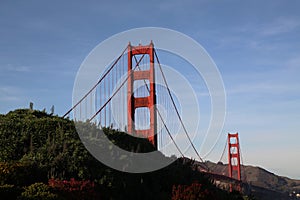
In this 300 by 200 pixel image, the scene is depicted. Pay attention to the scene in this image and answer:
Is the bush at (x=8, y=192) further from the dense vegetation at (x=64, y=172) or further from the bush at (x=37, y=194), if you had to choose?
the bush at (x=37, y=194)

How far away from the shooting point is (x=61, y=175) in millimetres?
13484

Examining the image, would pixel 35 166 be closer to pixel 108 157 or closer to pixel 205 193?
pixel 108 157

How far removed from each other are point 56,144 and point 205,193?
217 inches

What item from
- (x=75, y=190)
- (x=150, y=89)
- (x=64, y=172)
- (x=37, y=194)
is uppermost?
(x=150, y=89)

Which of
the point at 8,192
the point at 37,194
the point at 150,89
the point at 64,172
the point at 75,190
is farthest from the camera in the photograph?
the point at 150,89

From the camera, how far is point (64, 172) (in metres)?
13.6

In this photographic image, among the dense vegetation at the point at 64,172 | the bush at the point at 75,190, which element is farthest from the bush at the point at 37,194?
the bush at the point at 75,190

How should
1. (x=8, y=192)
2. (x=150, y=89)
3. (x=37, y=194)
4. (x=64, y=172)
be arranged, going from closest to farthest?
(x=37, y=194), (x=8, y=192), (x=64, y=172), (x=150, y=89)

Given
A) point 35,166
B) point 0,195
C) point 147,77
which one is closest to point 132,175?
point 35,166

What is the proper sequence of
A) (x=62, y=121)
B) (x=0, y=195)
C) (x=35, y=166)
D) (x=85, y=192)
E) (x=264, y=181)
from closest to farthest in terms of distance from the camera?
1. (x=0, y=195)
2. (x=85, y=192)
3. (x=35, y=166)
4. (x=62, y=121)
5. (x=264, y=181)

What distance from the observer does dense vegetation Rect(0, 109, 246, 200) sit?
11484 millimetres

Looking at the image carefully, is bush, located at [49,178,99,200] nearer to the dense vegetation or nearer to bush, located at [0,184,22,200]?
the dense vegetation

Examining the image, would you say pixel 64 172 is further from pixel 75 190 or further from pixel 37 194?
pixel 37 194

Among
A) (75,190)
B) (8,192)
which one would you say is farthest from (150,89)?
(8,192)
